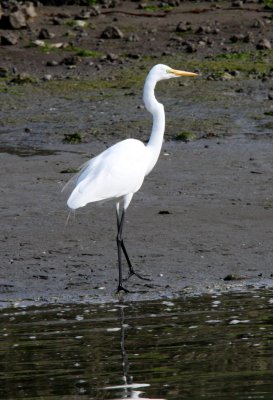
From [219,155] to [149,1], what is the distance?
768 cm

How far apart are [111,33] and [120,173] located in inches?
349

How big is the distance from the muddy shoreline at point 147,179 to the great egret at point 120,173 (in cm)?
45

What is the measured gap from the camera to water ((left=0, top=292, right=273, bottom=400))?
6449 millimetres

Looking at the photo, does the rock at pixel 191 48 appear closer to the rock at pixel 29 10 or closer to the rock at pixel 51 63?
the rock at pixel 51 63

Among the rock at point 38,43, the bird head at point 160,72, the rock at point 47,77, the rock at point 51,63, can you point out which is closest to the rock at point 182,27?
the rock at point 38,43

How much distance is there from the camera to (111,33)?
18359 mm

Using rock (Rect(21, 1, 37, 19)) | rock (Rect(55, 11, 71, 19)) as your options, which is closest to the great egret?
rock (Rect(21, 1, 37, 19))

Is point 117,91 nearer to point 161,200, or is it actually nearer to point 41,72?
point 41,72

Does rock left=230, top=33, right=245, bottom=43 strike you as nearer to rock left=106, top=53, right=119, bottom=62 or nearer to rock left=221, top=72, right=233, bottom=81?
rock left=221, top=72, right=233, bottom=81

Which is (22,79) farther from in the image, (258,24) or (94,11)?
(258,24)

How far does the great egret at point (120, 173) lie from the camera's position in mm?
9602

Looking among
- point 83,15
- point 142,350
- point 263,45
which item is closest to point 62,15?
point 83,15

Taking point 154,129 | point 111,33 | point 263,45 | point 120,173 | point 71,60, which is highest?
point 154,129

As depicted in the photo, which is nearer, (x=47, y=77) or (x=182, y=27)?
(x=47, y=77)
